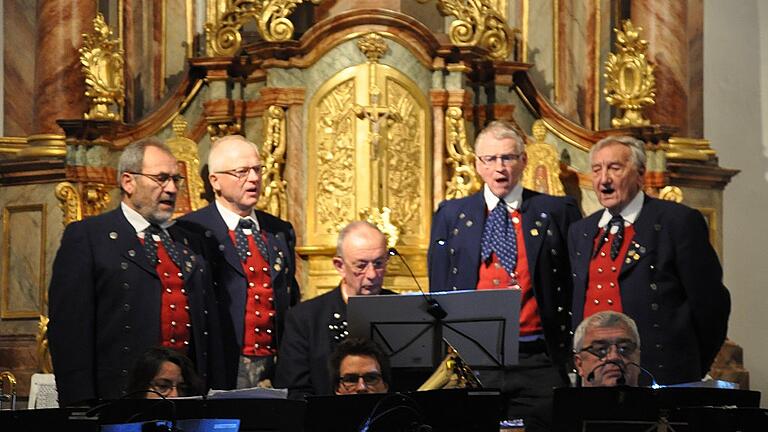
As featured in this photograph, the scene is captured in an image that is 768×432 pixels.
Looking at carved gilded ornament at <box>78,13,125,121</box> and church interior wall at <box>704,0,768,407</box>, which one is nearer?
carved gilded ornament at <box>78,13,125,121</box>

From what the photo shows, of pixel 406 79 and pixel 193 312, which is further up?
pixel 406 79

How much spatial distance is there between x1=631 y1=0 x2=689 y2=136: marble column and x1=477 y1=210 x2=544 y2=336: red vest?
4.02 m

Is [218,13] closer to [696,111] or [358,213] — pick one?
[358,213]

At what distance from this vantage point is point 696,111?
38.7 ft

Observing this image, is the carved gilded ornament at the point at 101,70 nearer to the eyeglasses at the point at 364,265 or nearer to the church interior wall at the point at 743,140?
the eyeglasses at the point at 364,265

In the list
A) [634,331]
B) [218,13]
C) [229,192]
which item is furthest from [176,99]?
[634,331]

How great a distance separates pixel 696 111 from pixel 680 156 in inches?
27.8

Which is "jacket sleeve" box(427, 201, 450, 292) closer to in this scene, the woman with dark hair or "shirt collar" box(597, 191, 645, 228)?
"shirt collar" box(597, 191, 645, 228)

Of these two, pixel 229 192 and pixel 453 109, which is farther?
pixel 453 109

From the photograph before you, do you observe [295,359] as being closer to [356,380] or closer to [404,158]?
[356,380]

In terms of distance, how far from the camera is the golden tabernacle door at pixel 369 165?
33.3 ft

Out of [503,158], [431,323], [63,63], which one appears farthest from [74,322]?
[63,63]

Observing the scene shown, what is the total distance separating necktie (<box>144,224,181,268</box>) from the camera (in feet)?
23.2

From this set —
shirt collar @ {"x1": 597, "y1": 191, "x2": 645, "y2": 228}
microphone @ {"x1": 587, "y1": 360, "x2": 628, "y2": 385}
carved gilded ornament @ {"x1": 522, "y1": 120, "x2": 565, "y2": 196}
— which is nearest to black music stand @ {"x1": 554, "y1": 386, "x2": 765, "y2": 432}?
microphone @ {"x1": 587, "y1": 360, "x2": 628, "y2": 385}
